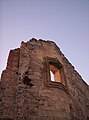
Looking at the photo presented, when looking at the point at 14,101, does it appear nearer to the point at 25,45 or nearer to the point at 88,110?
the point at 25,45

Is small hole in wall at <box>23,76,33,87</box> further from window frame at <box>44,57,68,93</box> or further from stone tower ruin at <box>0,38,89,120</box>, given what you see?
window frame at <box>44,57,68,93</box>

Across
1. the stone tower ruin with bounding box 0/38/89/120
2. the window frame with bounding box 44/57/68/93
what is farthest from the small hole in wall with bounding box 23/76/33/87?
the window frame with bounding box 44/57/68/93

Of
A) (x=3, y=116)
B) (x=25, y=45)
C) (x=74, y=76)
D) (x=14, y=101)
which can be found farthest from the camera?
(x=74, y=76)

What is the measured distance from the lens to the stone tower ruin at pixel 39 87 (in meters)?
5.29

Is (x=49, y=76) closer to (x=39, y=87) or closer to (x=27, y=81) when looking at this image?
(x=39, y=87)

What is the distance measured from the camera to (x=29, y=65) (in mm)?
6434

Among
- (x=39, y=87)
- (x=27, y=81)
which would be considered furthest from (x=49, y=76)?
A: (x=27, y=81)

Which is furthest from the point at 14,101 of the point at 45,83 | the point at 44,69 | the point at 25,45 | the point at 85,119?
the point at 85,119

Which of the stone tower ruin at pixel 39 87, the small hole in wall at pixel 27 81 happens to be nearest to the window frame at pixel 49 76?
the stone tower ruin at pixel 39 87

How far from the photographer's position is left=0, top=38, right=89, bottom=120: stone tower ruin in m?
5.29

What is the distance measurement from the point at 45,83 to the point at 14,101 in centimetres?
121

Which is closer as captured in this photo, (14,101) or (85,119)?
(14,101)

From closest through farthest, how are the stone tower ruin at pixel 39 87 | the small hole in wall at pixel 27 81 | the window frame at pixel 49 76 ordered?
the stone tower ruin at pixel 39 87
the small hole in wall at pixel 27 81
the window frame at pixel 49 76

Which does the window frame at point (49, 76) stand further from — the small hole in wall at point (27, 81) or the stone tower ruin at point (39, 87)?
the small hole in wall at point (27, 81)
